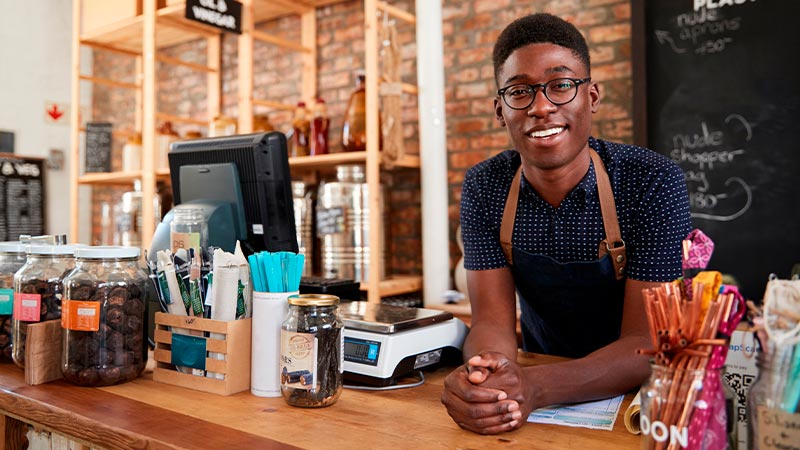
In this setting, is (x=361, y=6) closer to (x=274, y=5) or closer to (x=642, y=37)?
(x=274, y=5)

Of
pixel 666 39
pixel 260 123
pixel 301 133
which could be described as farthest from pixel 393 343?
pixel 260 123

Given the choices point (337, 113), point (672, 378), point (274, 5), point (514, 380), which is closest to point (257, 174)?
point (514, 380)

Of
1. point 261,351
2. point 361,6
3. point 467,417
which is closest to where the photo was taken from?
point 467,417

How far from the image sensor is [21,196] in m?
4.59

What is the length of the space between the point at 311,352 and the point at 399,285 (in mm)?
1861

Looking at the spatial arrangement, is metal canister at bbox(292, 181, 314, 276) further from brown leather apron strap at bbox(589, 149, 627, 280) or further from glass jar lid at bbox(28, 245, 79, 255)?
brown leather apron strap at bbox(589, 149, 627, 280)

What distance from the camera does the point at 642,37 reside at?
246 cm

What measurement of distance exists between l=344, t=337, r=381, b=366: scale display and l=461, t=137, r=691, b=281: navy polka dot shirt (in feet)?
1.44

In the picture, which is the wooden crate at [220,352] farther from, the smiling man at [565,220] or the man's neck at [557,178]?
the man's neck at [557,178]

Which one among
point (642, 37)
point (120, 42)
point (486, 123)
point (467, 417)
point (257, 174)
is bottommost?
point (467, 417)

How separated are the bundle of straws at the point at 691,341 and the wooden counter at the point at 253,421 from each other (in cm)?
24

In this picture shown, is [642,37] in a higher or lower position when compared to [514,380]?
higher

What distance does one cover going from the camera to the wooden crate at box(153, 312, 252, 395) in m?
1.20

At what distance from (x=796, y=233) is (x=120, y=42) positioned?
385 cm
